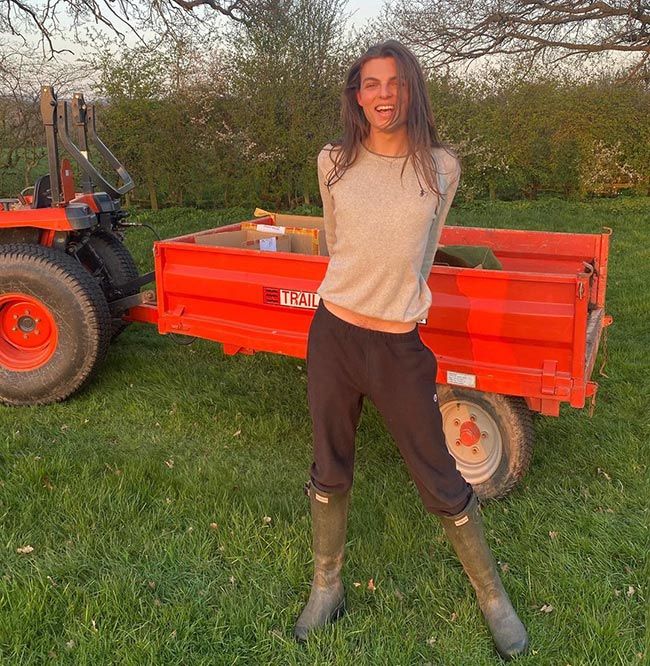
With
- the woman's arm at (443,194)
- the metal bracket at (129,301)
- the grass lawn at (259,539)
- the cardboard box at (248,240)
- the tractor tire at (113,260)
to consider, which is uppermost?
the woman's arm at (443,194)

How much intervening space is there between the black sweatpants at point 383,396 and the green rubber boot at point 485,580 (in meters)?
A: 0.06

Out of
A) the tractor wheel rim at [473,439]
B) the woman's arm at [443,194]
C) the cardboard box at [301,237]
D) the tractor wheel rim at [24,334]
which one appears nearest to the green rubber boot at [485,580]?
the woman's arm at [443,194]

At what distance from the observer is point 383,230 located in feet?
7.13

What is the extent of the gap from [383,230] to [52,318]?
2931mm

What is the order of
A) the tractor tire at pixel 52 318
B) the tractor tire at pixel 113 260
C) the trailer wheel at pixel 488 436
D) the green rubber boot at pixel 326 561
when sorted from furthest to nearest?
the tractor tire at pixel 113 260, the tractor tire at pixel 52 318, the trailer wheel at pixel 488 436, the green rubber boot at pixel 326 561

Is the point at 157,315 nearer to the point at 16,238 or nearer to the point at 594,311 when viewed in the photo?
the point at 16,238

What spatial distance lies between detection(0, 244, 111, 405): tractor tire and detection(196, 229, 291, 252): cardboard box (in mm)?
749

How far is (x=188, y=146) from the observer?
1322 centimetres

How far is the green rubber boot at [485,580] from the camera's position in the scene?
2459 millimetres

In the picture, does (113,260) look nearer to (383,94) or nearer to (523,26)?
(383,94)

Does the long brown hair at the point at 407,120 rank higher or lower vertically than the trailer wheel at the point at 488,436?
higher

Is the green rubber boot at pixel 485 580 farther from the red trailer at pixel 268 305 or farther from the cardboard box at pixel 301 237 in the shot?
the cardboard box at pixel 301 237

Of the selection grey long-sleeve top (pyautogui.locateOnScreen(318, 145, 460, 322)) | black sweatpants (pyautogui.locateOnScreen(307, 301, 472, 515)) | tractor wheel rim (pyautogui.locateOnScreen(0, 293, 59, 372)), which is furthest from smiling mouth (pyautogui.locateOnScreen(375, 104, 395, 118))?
tractor wheel rim (pyautogui.locateOnScreen(0, 293, 59, 372))

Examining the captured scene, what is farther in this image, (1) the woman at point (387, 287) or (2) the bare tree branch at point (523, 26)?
(2) the bare tree branch at point (523, 26)
